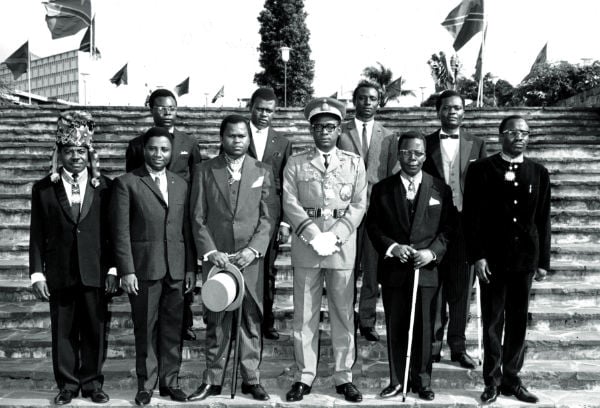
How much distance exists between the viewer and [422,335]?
3.83m

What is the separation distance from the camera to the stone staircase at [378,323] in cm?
421

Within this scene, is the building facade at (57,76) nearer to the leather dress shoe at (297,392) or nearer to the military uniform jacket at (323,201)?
the military uniform jacket at (323,201)

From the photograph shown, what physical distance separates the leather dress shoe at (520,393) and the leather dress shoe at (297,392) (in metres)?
1.36

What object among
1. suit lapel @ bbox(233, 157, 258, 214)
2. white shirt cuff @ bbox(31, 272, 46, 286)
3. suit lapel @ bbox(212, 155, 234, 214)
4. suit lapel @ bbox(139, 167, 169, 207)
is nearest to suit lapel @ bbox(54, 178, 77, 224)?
white shirt cuff @ bbox(31, 272, 46, 286)

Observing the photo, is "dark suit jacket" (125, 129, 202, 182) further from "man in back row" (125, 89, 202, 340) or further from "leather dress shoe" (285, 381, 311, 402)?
"leather dress shoe" (285, 381, 311, 402)

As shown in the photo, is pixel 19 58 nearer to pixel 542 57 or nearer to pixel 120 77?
pixel 120 77

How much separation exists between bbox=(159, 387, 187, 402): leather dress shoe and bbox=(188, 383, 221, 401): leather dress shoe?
0.05m

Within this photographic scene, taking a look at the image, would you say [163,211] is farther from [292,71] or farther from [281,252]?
[292,71]

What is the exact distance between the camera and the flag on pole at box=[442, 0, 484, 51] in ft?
47.0

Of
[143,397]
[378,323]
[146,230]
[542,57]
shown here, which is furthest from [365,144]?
[542,57]

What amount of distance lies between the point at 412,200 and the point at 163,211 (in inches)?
67.3

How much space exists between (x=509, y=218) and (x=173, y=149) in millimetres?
2631

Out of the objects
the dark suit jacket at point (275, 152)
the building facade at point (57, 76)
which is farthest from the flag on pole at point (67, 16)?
the building facade at point (57, 76)

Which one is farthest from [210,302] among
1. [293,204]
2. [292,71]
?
[292,71]
